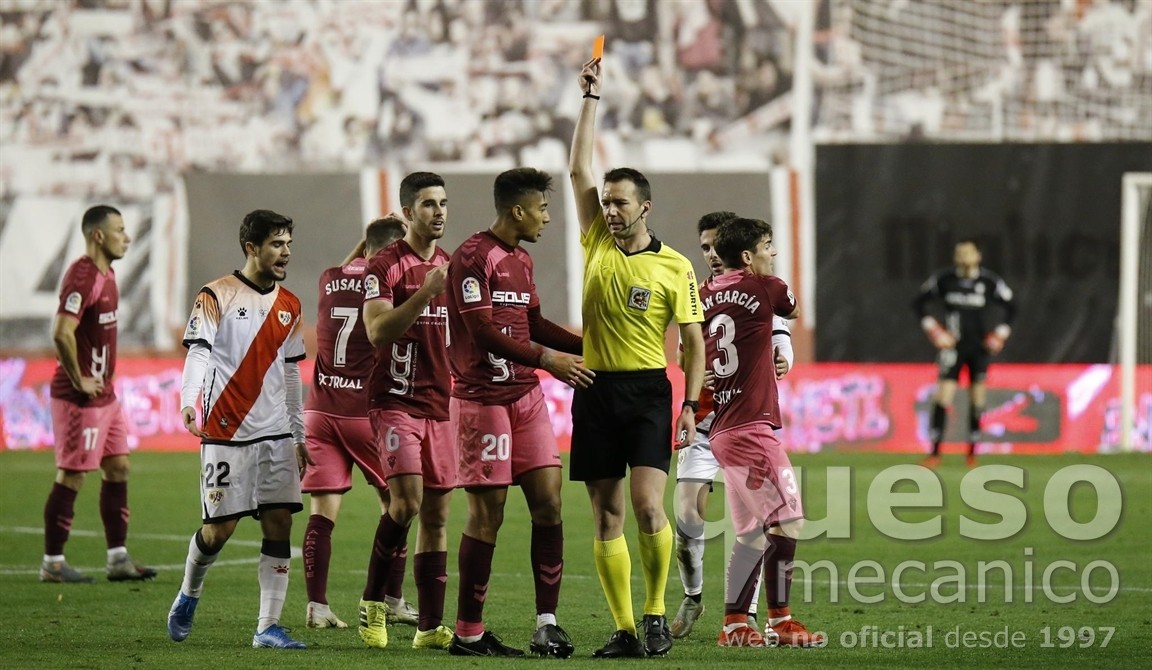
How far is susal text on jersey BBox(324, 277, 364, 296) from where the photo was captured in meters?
8.66

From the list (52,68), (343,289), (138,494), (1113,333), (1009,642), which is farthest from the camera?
(52,68)

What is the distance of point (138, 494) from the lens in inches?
615

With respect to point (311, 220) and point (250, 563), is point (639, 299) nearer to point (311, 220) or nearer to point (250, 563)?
point (250, 563)

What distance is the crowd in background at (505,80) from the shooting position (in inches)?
876

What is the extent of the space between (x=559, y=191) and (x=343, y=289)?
13.5 meters

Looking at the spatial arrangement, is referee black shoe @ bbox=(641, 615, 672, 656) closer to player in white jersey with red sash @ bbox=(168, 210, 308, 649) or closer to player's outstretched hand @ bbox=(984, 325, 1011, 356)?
player in white jersey with red sash @ bbox=(168, 210, 308, 649)

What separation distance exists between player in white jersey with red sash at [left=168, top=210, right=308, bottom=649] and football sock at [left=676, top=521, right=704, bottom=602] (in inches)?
74.3

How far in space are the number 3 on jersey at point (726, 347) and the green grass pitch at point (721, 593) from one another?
129cm

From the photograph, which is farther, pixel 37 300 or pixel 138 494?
pixel 37 300

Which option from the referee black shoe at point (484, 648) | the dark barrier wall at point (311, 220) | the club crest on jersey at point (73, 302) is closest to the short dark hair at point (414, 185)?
the referee black shoe at point (484, 648)

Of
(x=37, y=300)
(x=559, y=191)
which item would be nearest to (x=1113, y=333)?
(x=559, y=191)

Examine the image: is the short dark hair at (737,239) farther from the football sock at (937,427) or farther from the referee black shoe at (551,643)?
the football sock at (937,427)

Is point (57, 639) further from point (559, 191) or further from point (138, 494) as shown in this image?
point (559, 191)

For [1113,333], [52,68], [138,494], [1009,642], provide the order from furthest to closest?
[52,68]
[1113,333]
[138,494]
[1009,642]
